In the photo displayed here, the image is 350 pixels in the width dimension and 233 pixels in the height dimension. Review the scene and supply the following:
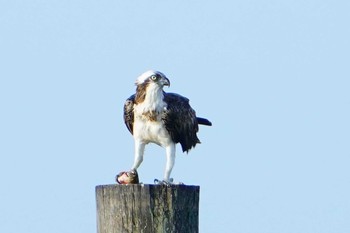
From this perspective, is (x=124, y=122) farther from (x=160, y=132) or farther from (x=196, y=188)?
(x=196, y=188)

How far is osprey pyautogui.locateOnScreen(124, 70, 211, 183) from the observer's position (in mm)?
6359

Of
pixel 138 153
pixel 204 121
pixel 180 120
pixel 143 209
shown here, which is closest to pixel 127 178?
pixel 143 209

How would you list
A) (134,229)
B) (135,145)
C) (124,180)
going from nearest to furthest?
(134,229) < (124,180) < (135,145)

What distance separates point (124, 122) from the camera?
6.50 meters

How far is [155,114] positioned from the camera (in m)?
6.37

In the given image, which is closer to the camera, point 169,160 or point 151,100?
point 169,160

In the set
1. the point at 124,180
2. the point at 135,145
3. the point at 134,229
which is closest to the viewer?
the point at 134,229

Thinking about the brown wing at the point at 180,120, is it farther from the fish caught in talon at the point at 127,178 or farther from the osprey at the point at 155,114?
the fish caught in talon at the point at 127,178

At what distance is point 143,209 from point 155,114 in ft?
5.66

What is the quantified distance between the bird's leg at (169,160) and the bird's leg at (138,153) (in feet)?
0.69

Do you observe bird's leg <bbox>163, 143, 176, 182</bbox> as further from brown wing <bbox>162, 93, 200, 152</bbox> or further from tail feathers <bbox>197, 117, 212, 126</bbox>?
tail feathers <bbox>197, 117, 212, 126</bbox>

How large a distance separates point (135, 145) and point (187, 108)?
0.58 meters

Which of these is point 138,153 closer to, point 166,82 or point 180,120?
point 180,120

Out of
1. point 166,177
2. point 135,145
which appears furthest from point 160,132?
point 166,177
